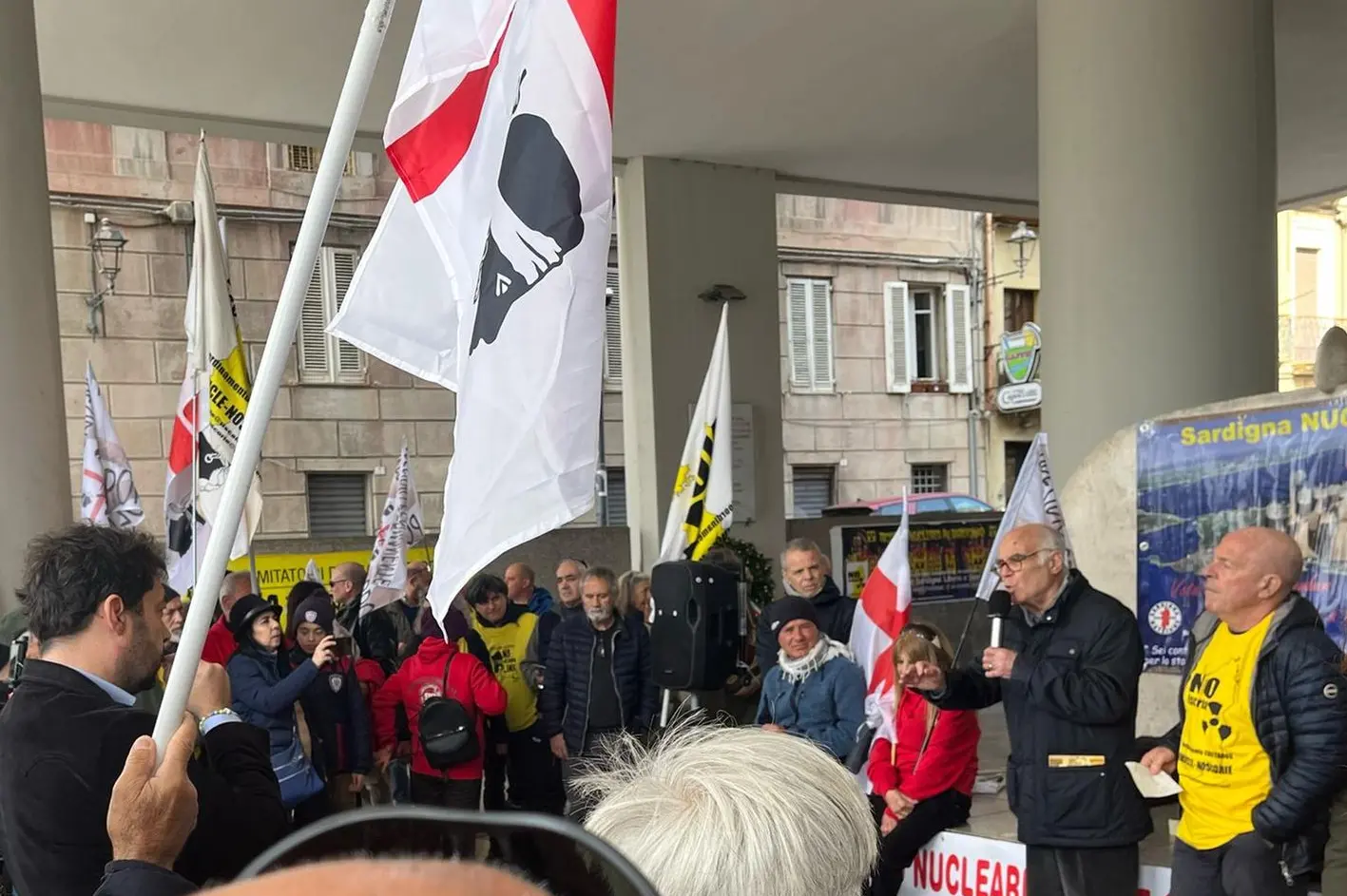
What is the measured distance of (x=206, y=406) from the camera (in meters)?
7.06

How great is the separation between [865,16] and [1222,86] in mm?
2726

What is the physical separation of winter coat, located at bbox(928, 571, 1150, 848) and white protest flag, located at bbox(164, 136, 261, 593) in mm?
4500

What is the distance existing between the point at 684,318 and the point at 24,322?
6804 mm

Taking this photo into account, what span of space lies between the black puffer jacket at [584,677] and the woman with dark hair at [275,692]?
149 cm

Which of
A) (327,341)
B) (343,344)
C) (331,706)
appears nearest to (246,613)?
(331,706)

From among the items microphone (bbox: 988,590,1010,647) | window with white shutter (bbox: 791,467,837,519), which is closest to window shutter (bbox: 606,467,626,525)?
window with white shutter (bbox: 791,467,837,519)

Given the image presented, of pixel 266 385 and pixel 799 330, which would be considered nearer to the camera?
pixel 266 385

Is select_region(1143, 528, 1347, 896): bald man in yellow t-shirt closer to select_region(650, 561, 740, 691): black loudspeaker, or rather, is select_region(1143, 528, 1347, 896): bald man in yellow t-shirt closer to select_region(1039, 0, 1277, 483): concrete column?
select_region(650, 561, 740, 691): black loudspeaker

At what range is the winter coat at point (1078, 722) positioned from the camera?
4086mm

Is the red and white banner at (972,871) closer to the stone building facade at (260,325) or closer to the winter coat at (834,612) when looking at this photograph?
the winter coat at (834,612)

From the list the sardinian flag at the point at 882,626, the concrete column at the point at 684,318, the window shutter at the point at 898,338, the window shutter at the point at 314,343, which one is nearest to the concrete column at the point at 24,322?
the sardinian flag at the point at 882,626

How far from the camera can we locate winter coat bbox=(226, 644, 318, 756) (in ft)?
18.4

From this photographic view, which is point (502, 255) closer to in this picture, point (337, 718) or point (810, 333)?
point (337, 718)

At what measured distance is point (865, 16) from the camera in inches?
353
